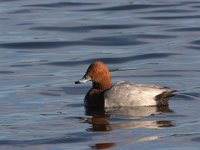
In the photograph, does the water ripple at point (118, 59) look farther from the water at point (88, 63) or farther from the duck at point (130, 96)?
the duck at point (130, 96)

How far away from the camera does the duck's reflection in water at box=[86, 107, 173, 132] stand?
1350 centimetres

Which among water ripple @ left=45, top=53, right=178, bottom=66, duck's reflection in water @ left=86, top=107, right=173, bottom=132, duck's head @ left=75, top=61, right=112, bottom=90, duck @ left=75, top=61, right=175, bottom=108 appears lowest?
water ripple @ left=45, top=53, right=178, bottom=66

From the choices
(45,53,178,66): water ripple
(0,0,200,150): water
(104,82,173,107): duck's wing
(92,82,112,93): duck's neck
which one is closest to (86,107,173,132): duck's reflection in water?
(0,0,200,150): water

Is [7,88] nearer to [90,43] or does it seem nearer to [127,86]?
[127,86]

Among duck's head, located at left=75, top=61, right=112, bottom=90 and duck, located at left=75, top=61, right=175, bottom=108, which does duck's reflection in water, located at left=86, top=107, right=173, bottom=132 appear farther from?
duck's head, located at left=75, top=61, right=112, bottom=90

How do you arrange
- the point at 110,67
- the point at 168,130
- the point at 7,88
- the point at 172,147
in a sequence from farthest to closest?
1. the point at 110,67
2. the point at 7,88
3. the point at 168,130
4. the point at 172,147

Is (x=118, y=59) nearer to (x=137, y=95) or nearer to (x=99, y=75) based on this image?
(x=99, y=75)

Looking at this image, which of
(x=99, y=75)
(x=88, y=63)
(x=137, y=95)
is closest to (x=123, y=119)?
(x=137, y=95)

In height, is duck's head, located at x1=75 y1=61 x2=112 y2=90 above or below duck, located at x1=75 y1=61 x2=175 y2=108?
above

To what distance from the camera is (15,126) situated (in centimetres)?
1354

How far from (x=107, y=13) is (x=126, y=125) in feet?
42.4

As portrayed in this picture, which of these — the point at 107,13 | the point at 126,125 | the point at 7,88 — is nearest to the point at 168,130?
the point at 126,125

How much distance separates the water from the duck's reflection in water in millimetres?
15

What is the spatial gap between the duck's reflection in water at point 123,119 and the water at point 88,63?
1cm
